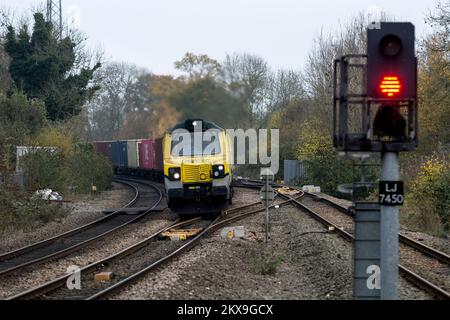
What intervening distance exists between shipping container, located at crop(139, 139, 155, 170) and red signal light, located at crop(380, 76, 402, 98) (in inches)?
1041

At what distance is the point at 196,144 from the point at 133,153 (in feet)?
74.2

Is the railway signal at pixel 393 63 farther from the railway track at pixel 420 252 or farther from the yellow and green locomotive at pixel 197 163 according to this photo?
the yellow and green locomotive at pixel 197 163

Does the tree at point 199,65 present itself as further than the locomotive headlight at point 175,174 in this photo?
Yes

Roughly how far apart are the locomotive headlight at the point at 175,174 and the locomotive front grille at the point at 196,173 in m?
0.12

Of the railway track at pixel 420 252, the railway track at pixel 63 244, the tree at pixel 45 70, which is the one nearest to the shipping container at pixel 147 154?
the tree at pixel 45 70

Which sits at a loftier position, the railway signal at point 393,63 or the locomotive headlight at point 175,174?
the railway signal at point 393,63

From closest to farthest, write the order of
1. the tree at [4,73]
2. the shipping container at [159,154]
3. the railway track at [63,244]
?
the railway track at [63,244] < the shipping container at [159,154] < the tree at [4,73]

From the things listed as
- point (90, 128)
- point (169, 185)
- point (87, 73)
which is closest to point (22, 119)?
point (87, 73)

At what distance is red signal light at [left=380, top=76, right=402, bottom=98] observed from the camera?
5262mm

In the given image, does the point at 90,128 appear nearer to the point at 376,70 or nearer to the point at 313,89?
the point at 313,89

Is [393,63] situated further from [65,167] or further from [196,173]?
[65,167]

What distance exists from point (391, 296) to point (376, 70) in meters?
1.96

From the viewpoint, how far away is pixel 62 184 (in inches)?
901

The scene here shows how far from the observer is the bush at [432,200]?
54.4 feet
